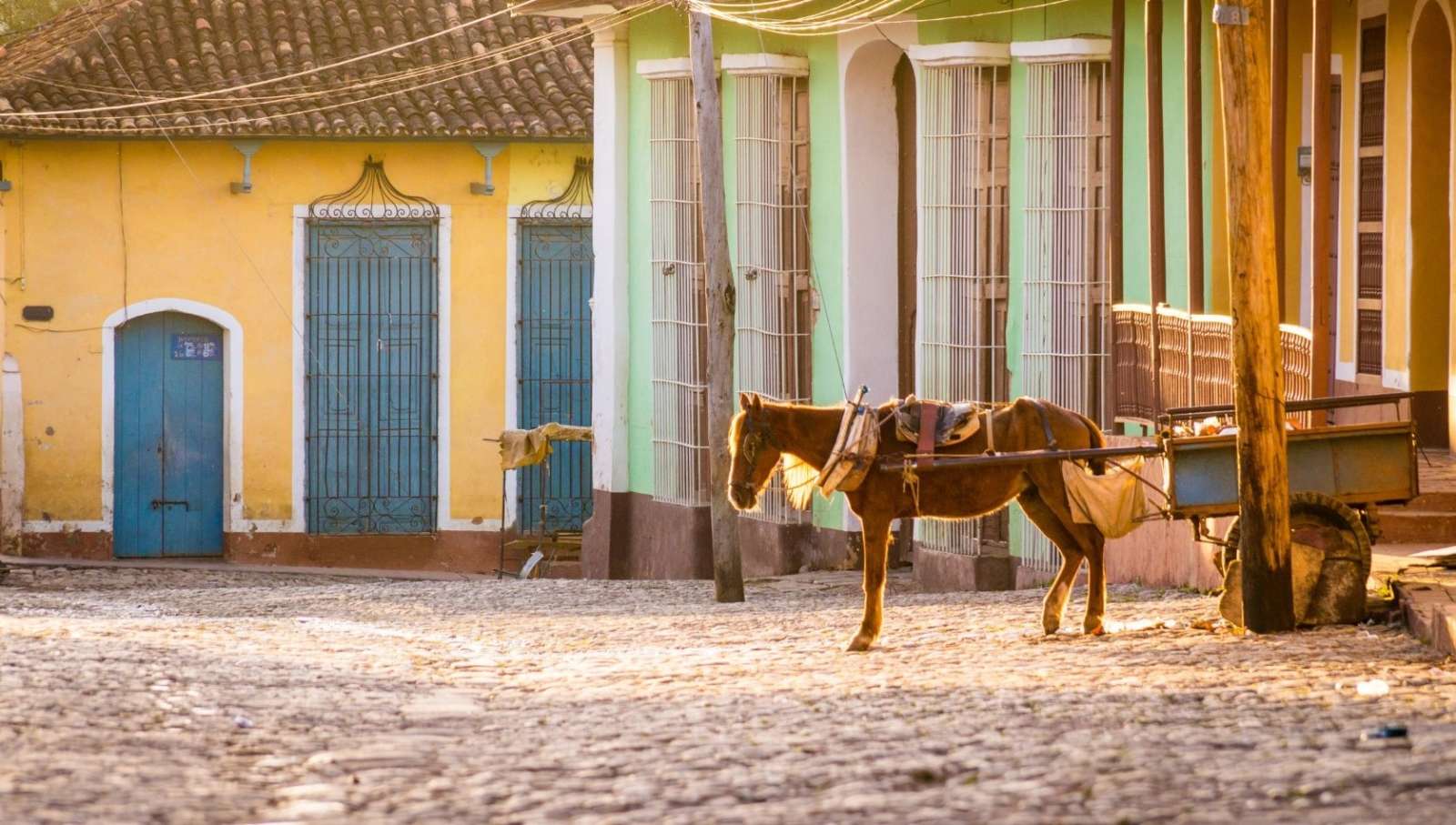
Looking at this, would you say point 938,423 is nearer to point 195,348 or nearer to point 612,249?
point 612,249

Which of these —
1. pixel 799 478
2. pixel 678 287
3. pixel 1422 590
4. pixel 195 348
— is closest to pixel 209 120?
pixel 195 348

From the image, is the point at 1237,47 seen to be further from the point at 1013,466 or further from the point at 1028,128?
the point at 1028,128

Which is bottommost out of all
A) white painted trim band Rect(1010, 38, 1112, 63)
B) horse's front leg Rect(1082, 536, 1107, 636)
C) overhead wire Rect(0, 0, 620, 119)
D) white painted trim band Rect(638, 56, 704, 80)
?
horse's front leg Rect(1082, 536, 1107, 636)

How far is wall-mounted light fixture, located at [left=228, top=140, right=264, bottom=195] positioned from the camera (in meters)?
25.0

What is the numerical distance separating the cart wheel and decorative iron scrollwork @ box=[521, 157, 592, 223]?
1621 cm

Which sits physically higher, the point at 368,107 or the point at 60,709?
the point at 368,107

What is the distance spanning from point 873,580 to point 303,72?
52.7 feet

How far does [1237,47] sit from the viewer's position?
9.66 meters

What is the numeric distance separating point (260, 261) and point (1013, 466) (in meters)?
15.9

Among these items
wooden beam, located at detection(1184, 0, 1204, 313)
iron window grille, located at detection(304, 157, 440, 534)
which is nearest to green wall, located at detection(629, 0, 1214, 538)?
wooden beam, located at detection(1184, 0, 1204, 313)

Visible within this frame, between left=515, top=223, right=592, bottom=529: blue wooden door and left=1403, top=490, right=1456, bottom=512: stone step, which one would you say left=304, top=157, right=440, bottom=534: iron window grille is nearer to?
left=515, top=223, right=592, bottom=529: blue wooden door

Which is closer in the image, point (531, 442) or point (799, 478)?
point (799, 478)

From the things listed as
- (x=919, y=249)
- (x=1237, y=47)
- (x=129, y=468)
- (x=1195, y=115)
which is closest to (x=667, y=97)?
(x=919, y=249)

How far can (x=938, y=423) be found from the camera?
11000 mm
